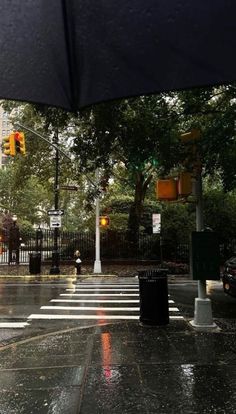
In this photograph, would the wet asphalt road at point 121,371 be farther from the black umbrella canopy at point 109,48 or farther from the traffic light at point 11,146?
the traffic light at point 11,146

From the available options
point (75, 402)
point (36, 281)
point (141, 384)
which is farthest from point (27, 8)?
point (36, 281)

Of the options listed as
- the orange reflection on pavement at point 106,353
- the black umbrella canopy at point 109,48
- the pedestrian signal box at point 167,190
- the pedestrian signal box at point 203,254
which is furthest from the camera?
the pedestrian signal box at point 167,190

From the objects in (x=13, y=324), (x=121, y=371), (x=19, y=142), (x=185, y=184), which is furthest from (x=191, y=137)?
(x=19, y=142)

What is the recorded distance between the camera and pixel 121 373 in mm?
5969

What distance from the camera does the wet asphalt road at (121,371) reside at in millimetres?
4855

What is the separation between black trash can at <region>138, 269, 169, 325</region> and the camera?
921 centimetres

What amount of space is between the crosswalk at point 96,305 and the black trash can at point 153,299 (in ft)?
6.37

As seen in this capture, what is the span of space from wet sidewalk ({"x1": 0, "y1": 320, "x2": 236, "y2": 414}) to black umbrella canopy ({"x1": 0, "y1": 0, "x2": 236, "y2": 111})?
146 inches

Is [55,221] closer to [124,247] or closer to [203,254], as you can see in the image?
[124,247]

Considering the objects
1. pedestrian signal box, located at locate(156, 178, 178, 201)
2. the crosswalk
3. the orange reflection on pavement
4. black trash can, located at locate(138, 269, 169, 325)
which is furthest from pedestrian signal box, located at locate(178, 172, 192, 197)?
the crosswalk

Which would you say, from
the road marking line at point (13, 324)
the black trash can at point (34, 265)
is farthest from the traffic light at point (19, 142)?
the road marking line at point (13, 324)

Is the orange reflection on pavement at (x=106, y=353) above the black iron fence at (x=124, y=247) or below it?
below

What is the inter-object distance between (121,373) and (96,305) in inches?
321

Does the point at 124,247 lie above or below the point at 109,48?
below
